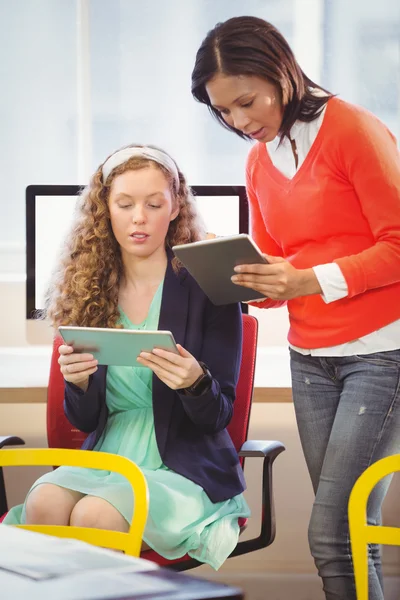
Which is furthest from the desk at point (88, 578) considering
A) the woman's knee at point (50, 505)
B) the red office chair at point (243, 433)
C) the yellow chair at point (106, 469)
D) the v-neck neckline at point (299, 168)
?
the red office chair at point (243, 433)

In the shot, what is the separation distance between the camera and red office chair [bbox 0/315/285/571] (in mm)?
1940

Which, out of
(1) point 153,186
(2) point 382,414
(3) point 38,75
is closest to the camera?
(2) point 382,414

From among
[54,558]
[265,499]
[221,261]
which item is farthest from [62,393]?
[54,558]

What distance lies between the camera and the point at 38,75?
3.07 meters

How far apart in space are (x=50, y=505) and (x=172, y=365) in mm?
381

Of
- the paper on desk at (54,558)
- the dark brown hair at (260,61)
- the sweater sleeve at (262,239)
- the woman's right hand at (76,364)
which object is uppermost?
the dark brown hair at (260,61)

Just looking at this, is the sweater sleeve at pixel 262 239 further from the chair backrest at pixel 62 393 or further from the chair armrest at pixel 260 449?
the chair armrest at pixel 260 449

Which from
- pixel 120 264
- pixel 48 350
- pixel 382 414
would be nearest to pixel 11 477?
pixel 48 350

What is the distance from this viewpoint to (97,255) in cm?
198

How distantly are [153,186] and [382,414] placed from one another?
0.73m

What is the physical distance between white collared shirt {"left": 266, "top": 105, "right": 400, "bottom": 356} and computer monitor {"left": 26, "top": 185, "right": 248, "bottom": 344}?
23.9 inches

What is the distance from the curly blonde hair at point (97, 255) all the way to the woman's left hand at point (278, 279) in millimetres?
327

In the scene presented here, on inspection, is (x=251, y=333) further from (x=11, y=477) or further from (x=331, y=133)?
(x=11, y=477)

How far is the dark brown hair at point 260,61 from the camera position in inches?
64.4
